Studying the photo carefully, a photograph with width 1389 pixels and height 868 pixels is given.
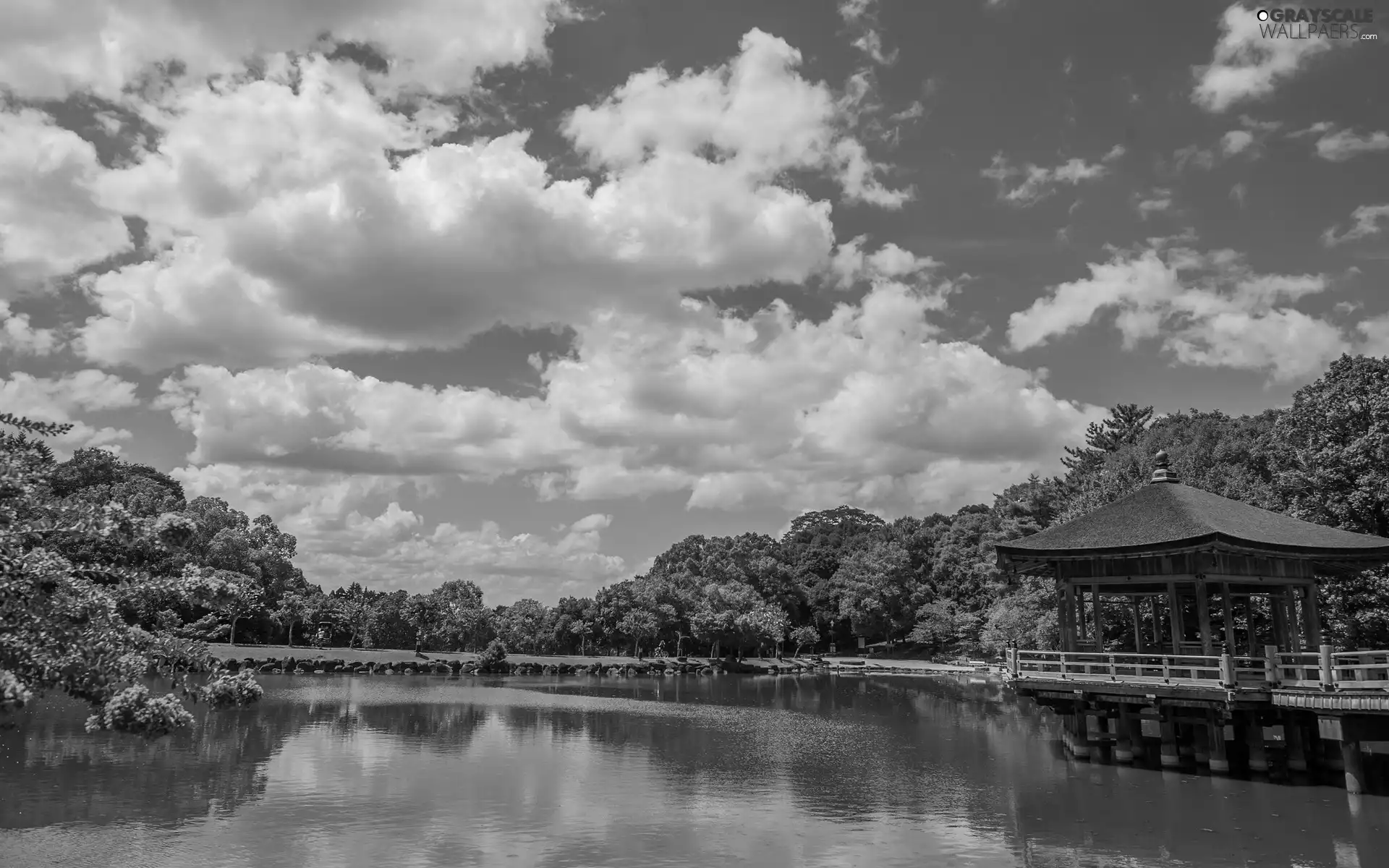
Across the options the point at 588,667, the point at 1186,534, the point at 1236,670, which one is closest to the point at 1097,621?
the point at 1186,534

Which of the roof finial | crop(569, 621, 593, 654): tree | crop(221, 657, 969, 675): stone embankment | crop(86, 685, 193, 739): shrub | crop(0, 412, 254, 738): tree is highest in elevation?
the roof finial

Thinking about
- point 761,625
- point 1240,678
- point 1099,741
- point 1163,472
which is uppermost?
point 1163,472

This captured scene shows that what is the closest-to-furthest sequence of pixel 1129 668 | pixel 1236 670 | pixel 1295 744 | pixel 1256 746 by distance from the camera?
pixel 1236 670 → pixel 1295 744 → pixel 1256 746 → pixel 1129 668

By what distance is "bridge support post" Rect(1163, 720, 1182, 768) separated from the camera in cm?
2433

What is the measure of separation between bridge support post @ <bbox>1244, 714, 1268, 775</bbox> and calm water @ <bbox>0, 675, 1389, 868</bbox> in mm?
606

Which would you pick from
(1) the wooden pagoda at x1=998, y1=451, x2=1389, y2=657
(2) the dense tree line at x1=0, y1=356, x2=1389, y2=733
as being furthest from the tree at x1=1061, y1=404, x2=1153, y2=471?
(1) the wooden pagoda at x1=998, y1=451, x2=1389, y2=657

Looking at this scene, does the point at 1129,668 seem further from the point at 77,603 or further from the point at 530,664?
the point at 530,664

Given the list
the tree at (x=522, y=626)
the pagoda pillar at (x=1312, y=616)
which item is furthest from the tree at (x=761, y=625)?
the pagoda pillar at (x=1312, y=616)

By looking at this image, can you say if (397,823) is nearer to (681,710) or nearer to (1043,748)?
(1043,748)

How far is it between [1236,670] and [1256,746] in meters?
2.26

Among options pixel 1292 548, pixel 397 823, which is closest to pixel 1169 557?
pixel 1292 548

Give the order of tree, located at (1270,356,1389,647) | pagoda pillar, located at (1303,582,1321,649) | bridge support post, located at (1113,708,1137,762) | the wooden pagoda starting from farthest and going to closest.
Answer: tree, located at (1270,356,1389,647), pagoda pillar, located at (1303,582,1321,649), bridge support post, located at (1113,708,1137,762), the wooden pagoda

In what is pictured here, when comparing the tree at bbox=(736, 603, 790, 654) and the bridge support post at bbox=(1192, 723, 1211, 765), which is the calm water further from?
the tree at bbox=(736, 603, 790, 654)

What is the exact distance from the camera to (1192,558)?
24078 mm
